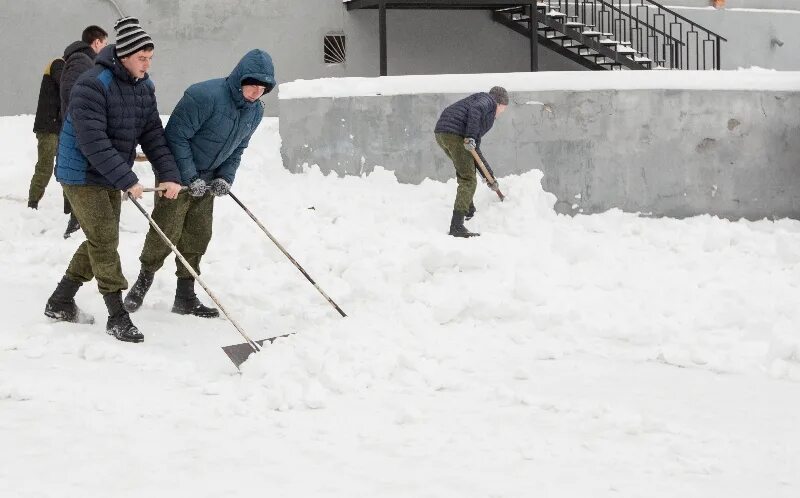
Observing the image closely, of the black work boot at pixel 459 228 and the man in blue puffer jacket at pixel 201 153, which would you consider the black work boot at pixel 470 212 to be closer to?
the black work boot at pixel 459 228

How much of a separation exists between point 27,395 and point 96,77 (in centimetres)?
175

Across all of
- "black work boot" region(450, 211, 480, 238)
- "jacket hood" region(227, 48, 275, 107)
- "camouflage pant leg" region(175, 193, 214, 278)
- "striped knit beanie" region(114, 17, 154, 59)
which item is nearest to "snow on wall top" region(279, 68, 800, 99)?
"black work boot" region(450, 211, 480, 238)

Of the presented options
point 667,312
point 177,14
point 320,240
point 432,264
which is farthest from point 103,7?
point 667,312

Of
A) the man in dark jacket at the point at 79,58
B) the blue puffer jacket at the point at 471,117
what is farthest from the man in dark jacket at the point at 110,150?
the blue puffer jacket at the point at 471,117

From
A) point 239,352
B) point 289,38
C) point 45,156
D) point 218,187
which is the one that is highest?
point 289,38

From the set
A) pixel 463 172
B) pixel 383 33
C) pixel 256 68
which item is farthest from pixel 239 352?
pixel 383 33

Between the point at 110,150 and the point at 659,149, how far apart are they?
→ 6.41 m

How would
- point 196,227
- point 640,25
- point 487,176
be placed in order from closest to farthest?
1. point 196,227
2. point 487,176
3. point 640,25

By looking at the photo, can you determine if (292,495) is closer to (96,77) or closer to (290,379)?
(290,379)

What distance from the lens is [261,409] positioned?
15.1 feet

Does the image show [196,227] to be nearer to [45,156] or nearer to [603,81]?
[45,156]

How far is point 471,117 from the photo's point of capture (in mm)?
8805

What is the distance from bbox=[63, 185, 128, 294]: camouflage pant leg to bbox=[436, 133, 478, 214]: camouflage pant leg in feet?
12.7

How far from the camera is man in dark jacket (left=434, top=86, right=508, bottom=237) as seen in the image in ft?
29.0
